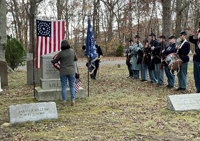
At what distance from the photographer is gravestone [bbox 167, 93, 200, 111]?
20.6 ft

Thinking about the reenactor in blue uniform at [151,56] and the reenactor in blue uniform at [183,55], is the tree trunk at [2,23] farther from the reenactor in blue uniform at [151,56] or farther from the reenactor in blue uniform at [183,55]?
the reenactor in blue uniform at [183,55]

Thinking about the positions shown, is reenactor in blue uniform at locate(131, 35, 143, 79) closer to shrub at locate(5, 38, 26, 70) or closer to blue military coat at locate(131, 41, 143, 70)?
blue military coat at locate(131, 41, 143, 70)

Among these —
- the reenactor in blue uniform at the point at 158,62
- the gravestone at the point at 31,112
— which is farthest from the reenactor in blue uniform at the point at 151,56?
the gravestone at the point at 31,112

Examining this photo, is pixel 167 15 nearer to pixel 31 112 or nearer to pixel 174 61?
pixel 174 61

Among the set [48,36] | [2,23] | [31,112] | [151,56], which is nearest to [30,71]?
[2,23]

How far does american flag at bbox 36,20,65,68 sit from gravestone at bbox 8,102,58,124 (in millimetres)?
2717

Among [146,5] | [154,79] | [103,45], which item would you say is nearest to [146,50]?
[154,79]

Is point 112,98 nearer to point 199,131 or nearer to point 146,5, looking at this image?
point 199,131

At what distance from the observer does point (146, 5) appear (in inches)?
1115

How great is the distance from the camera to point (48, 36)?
801cm

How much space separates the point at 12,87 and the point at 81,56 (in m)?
22.9

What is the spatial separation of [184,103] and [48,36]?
5.12m

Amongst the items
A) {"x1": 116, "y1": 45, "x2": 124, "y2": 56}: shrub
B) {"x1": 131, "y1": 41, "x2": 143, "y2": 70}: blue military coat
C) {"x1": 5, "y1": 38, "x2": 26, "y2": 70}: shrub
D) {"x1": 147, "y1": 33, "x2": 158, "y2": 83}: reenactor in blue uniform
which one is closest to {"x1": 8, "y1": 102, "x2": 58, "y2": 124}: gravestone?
{"x1": 147, "y1": 33, "x2": 158, "y2": 83}: reenactor in blue uniform

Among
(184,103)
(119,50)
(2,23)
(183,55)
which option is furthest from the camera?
(119,50)
